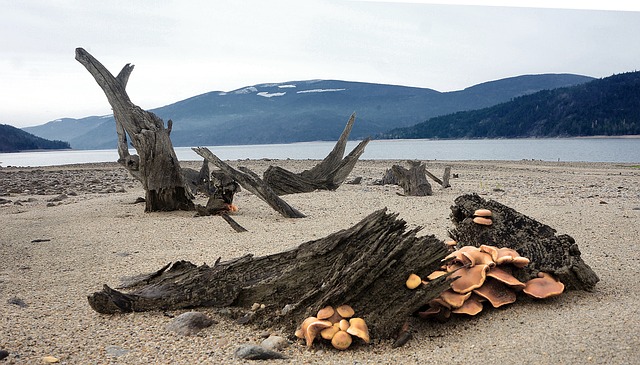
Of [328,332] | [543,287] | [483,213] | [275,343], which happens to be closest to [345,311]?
[328,332]

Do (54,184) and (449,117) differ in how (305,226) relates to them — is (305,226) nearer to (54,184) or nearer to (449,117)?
(54,184)

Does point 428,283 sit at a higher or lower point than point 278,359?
higher

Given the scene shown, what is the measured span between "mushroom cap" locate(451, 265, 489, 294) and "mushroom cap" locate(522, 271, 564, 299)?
17.3 inches

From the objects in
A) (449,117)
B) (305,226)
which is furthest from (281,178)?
(449,117)

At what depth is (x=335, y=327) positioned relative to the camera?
3.58 meters

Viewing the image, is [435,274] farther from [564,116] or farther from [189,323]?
[564,116]

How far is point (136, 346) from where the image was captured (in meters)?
3.58

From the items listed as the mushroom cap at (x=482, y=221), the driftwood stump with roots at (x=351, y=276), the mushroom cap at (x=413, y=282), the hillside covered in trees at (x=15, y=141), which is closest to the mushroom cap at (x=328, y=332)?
the driftwood stump with roots at (x=351, y=276)

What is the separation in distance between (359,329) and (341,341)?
150mm

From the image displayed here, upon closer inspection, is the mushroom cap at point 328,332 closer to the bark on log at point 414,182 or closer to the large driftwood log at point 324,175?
the bark on log at point 414,182

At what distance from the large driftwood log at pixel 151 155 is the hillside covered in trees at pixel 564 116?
4219 inches

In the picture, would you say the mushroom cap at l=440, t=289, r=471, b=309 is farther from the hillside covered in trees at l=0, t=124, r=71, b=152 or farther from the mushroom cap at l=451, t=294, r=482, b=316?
the hillside covered in trees at l=0, t=124, r=71, b=152

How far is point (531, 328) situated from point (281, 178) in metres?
10.2

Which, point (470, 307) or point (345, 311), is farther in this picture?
point (470, 307)
